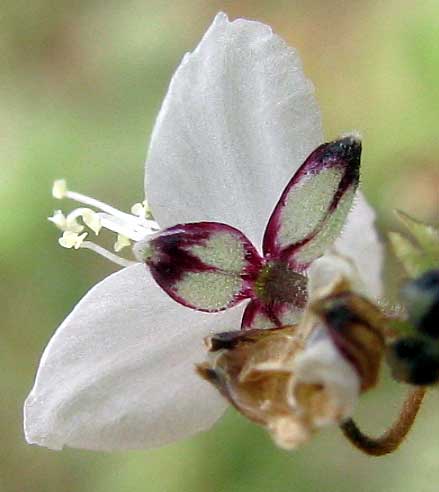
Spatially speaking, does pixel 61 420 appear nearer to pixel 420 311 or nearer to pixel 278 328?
pixel 278 328

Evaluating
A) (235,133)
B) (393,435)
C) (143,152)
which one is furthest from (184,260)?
(143,152)

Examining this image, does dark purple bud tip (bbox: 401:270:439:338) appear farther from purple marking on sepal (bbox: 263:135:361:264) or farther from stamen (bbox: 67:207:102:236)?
stamen (bbox: 67:207:102:236)

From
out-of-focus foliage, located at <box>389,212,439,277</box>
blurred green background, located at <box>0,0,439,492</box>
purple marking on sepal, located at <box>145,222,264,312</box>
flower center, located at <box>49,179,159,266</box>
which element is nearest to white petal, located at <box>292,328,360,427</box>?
out-of-focus foliage, located at <box>389,212,439,277</box>

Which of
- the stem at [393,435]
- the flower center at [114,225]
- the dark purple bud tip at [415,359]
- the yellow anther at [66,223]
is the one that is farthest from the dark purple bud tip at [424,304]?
the yellow anther at [66,223]

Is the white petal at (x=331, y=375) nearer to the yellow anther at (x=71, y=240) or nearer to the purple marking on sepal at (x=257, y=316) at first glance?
the purple marking on sepal at (x=257, y=316)

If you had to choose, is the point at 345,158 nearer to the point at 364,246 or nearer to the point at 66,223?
the point at 364,246

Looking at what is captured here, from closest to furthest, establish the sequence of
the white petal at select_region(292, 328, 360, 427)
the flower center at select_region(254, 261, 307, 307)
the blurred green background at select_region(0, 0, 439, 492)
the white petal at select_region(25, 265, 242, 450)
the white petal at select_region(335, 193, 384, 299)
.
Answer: the white petal at select_region(292, 328, 360, 427)
the white petal at select_region(335, 193, 384, 299)
the flower center at select_region(254, 261, 307, 307)
the white petal at select_region(25, 265, 242, 450)
the blurred green background at select_region(0, 0, 439, 492)

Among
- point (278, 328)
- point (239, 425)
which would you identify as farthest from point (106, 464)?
point (278, 328)

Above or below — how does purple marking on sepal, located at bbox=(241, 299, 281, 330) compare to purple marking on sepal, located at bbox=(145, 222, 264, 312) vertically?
below
